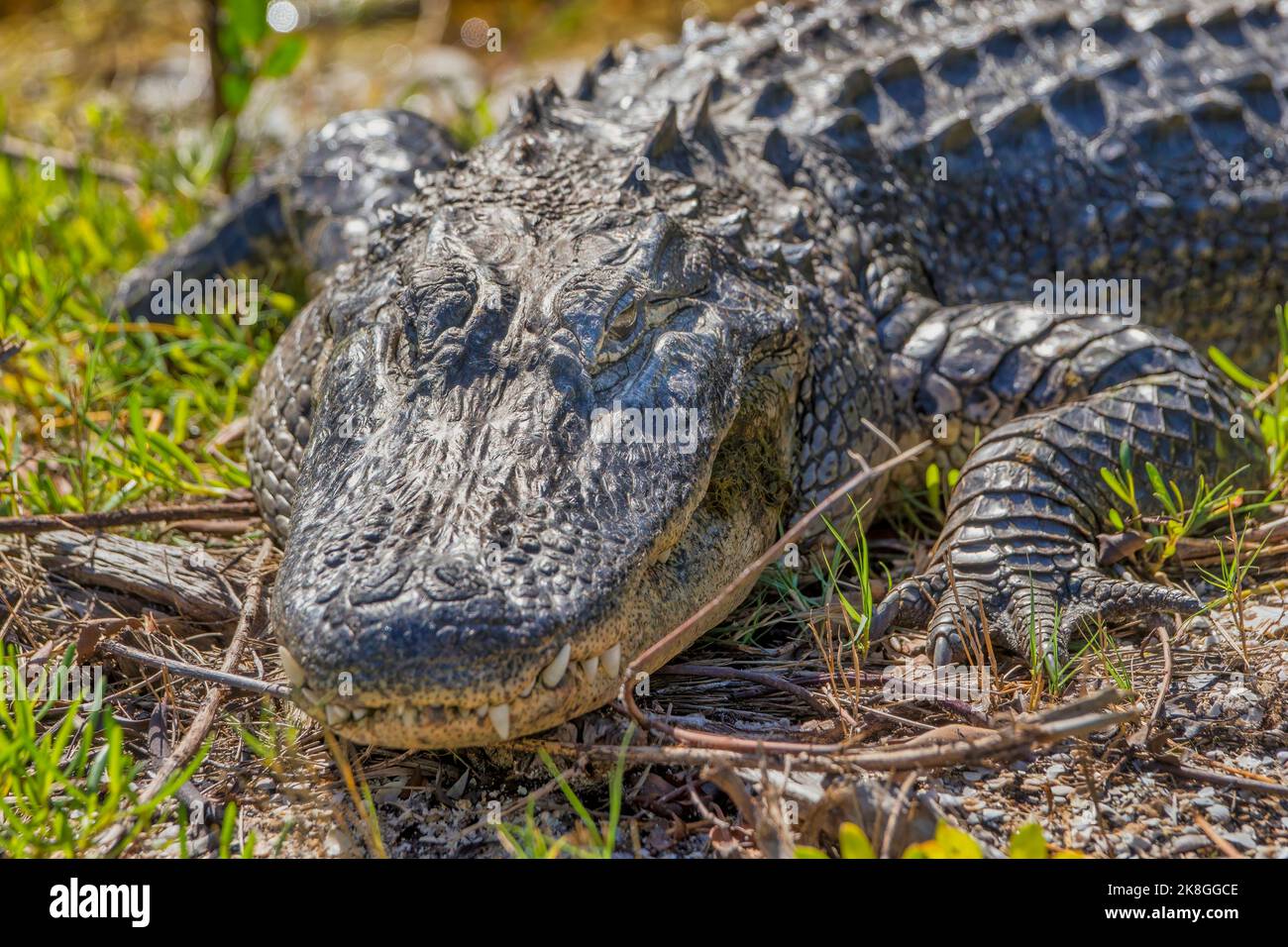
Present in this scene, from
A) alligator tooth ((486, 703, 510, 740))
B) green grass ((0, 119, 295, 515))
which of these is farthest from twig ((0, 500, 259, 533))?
alligator tooth ((486, 703, 510, 740))

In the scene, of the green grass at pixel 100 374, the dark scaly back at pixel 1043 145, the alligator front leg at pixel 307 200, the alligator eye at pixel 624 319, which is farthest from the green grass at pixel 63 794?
the dark scaly back at pixel 1043 145

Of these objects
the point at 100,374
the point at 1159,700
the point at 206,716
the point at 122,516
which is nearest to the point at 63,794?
the point at 206,716

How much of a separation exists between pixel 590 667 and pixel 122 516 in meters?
1.82

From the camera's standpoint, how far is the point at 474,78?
7.97 metres

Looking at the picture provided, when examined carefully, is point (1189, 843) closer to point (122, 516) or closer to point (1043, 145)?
point (1043, 145)

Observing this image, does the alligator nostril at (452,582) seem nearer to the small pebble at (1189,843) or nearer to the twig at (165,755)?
the twig at (165,755)

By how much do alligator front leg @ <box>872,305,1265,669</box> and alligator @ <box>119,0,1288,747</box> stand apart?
1 cm

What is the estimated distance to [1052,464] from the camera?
3486mm

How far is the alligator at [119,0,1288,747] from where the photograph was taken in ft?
8.07

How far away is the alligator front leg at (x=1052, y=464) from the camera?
125 inches
